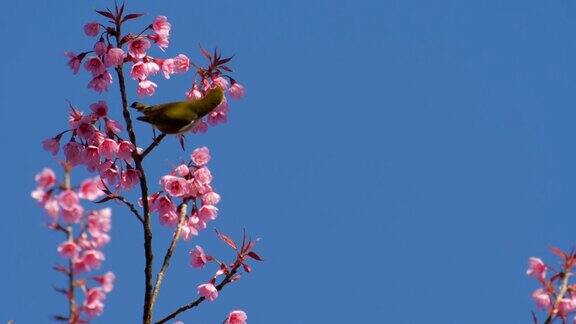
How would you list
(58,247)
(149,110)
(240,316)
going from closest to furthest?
(58,247) < (149,110) < (240,316)

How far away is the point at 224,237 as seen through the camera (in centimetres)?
589

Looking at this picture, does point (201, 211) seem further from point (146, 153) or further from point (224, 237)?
point (146, 153)

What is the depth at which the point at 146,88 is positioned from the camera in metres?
6.24

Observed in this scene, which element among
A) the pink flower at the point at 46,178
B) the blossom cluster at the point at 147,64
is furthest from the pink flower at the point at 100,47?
the pink flower at the point at 46,178

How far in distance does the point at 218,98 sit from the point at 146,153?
0.60 m

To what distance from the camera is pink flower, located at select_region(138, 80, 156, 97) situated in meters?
6.21

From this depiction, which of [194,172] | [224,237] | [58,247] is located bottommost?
[58,247]

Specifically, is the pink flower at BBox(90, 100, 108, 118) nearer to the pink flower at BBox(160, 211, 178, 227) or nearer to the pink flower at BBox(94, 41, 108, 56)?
the pink flower at BBox(94, 41, 108, 56)

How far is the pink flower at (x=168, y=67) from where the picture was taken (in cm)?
628

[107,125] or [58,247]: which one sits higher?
[107,125]

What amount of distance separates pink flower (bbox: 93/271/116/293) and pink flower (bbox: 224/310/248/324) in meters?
2.05

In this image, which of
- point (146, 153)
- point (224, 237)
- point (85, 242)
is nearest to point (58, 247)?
point (85, 242)

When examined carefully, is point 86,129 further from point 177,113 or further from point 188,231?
point 188,231

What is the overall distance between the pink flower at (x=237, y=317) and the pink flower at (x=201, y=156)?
1059mm
